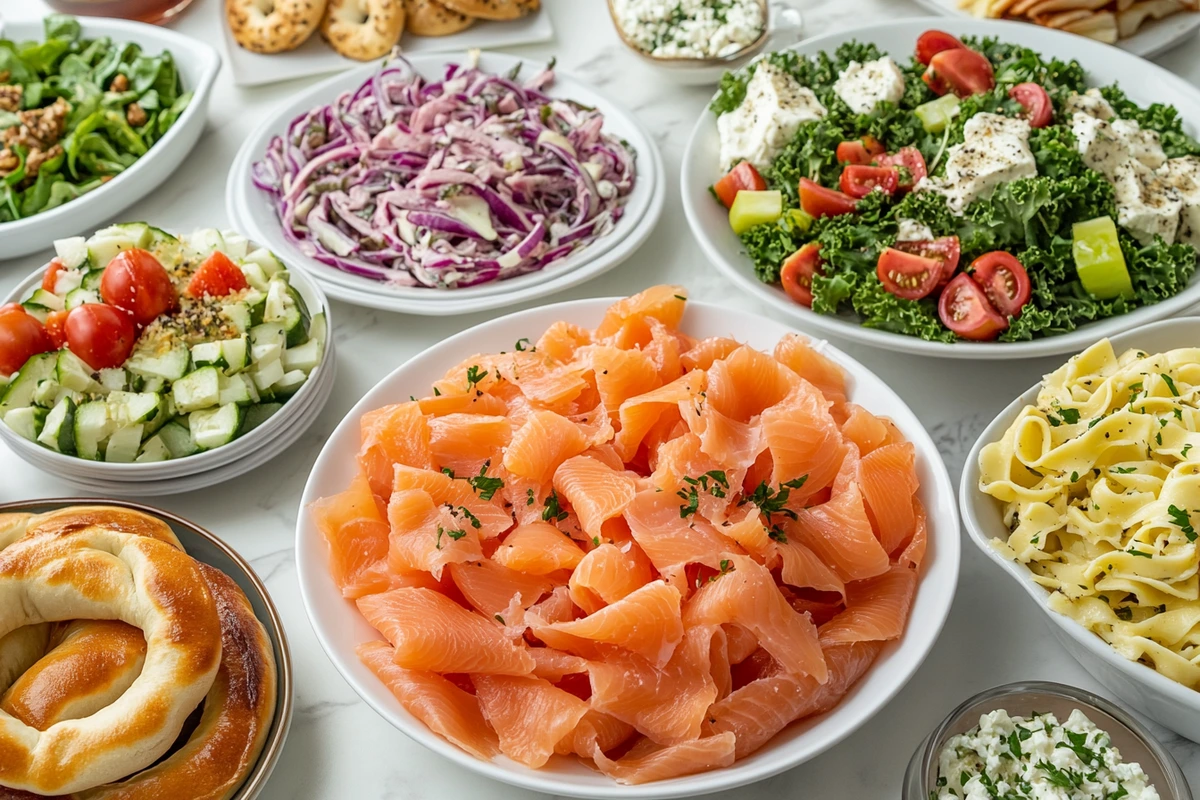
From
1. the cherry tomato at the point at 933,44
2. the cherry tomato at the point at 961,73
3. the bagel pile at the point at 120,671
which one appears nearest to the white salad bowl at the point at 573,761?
the bagel pile at the point at 120,671

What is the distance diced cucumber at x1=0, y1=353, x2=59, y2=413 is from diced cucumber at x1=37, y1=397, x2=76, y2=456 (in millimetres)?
80

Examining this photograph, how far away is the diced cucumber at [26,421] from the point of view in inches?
82.4

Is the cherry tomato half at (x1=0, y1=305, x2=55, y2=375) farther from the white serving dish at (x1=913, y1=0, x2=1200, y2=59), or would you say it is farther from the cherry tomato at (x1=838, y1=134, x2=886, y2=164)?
the white serving dish at (x1=913, y1=0, x2=1200, y2=59)

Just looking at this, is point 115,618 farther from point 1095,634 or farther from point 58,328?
point 1095,634

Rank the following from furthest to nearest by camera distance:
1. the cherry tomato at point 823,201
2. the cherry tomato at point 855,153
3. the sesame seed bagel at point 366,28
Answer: the sesame seed bagel at point 366,28 < the cherry tomato at point 855,153 < the cherry tomato at point 823,201

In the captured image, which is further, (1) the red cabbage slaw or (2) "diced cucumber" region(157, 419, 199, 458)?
(1) the red cabbage slaw

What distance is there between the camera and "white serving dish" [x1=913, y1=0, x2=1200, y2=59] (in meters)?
2.99

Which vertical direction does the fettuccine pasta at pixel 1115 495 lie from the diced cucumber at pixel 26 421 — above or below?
above

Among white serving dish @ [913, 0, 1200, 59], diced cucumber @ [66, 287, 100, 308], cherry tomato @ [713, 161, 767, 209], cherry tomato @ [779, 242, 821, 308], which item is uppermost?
white serving dish @ [913, 0, 1200, 59]

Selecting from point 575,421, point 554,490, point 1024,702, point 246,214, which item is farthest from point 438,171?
point 1024,702

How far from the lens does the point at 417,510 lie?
1.73 m

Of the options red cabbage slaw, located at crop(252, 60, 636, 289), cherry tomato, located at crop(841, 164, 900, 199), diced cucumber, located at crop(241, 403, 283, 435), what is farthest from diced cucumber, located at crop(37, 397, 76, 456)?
cherry tomato, located at crop(841, 164, 900, 199)

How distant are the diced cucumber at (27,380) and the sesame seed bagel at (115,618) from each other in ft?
1.80

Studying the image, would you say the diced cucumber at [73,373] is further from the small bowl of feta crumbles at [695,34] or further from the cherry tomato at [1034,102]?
the cherry tomato at [1034,102]
